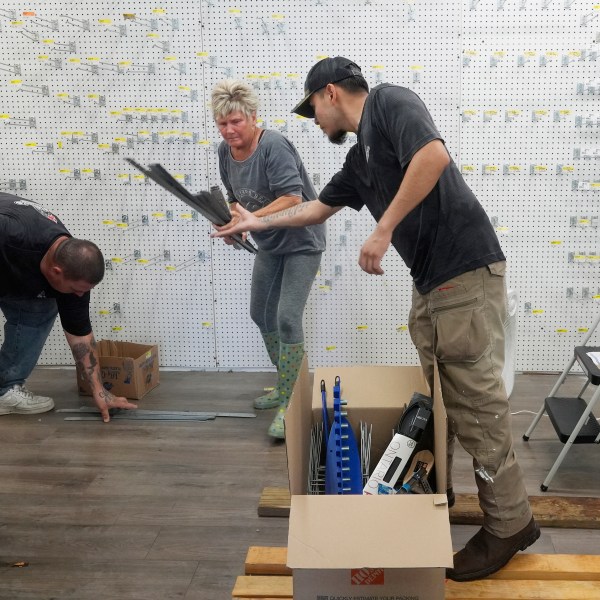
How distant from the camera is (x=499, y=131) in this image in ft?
11.6

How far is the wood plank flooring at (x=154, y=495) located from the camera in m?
2.06

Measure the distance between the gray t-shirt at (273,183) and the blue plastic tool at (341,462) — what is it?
4.34 feet

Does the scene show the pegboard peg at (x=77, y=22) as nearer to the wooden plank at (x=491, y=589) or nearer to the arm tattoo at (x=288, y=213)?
the arm tattoo at (x=288, y=213)

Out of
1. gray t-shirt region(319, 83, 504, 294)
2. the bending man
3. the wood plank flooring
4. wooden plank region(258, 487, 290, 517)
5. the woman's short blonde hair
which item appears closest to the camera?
gray t-shirt region(319, 83, 504, 294)

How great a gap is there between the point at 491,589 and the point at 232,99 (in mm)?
2196

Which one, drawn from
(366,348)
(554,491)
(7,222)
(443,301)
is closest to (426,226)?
(443,301)

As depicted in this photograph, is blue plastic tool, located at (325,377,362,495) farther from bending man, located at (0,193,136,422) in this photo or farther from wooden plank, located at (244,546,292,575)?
bending man, located at (0,193,136,422)

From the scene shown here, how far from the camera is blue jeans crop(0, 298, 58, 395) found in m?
3.23

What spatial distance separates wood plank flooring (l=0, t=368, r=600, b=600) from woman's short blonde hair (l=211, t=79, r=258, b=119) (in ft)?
4.95

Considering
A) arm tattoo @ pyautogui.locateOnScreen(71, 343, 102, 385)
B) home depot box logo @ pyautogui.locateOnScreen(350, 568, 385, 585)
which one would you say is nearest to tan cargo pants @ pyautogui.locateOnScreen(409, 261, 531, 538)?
home depot box logo @ pyautogui.locateOnScreen(350, 568, 385, 585)

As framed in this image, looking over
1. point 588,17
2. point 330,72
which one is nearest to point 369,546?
point 330,72

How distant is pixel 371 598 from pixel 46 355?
3.18 m

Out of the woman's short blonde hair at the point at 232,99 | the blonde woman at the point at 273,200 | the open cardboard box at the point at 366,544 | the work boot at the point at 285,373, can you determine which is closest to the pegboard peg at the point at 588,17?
the blonde woman at the point at 273,200

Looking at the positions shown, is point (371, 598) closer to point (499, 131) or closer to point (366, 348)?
point (366, 348)
